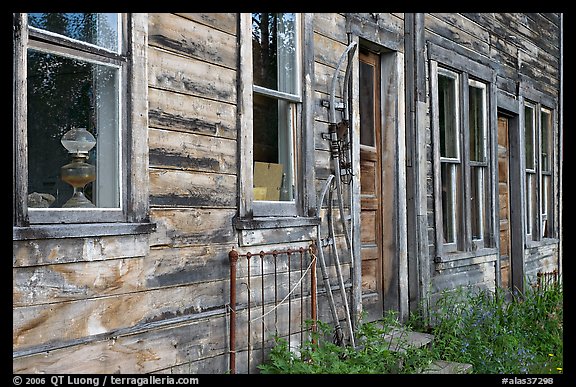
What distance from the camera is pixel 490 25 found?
8281 mm

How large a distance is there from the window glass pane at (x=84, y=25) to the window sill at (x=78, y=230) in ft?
3.14

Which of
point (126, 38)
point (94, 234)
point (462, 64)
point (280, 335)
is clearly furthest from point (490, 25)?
point (94, 234)

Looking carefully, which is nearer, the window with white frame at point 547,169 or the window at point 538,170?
the window at point 538,170

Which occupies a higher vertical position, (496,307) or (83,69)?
(83,69)

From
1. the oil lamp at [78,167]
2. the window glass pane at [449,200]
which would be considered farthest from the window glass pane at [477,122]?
the oil lamp at [78,167]

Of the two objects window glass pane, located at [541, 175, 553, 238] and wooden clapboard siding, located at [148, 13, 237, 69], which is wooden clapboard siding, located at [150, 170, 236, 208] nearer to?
wooden clapboard siding, located at [148, 13, 237, 69]

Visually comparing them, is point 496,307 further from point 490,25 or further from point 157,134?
point 157,134

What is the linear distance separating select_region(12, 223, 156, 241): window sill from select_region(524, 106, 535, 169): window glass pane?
7132 mm

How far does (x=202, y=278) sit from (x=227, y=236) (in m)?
0.34

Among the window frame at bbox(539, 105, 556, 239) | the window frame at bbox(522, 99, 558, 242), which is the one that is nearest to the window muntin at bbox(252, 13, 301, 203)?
the window frame at bbox(522, 99, 558, 242)

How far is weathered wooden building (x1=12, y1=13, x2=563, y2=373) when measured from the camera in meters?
3.27

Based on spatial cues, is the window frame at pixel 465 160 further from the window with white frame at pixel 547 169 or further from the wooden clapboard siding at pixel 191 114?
the wooden clapboard siding at pixel 191 114

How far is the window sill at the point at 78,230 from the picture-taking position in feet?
9.96
